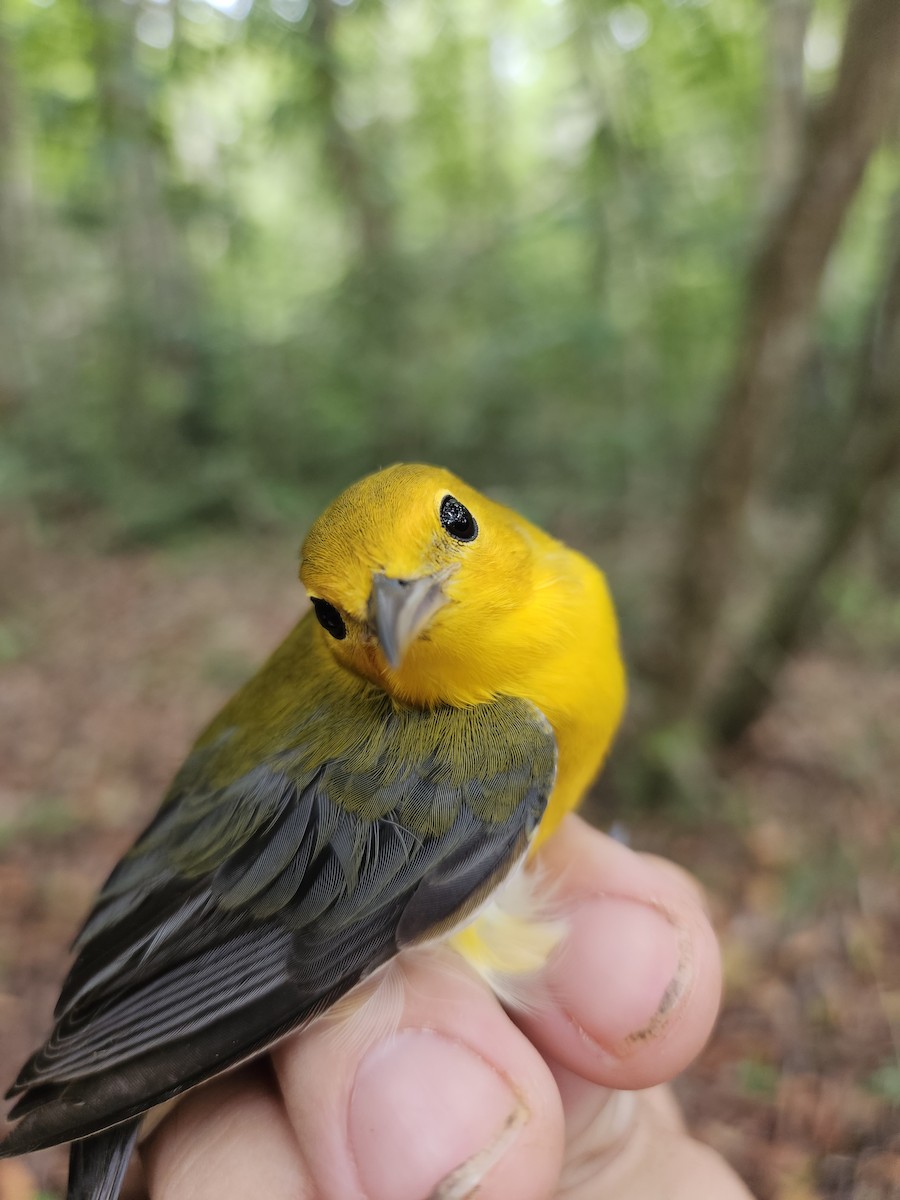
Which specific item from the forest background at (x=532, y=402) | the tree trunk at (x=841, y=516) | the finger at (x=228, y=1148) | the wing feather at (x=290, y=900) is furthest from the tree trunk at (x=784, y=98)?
the finger at (x=228, y=1148)

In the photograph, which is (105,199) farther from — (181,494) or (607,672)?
(607,672)

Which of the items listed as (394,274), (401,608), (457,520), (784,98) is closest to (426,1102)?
(401,608)

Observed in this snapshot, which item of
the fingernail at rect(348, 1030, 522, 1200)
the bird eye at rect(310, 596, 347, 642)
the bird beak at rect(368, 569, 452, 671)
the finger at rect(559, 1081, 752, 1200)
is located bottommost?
the finger at rect(559, 1081, 752, 1200)

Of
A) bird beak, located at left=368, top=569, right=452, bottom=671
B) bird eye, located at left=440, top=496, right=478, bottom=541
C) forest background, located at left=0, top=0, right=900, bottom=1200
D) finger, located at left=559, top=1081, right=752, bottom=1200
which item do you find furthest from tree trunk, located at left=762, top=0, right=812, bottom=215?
finger, located at left=559, top=1081, right=752, bottom=1200

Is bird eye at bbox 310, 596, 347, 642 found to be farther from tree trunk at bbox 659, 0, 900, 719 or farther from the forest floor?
tree trunk at bbox 659, 0, 900, 719

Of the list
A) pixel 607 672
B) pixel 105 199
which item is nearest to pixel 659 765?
pixel 607 672

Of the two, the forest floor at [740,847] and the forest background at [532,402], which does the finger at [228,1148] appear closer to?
the forest floor at [740,847]

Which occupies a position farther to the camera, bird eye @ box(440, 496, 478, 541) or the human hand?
bird eye @ box(440, 496, 478, 541)
